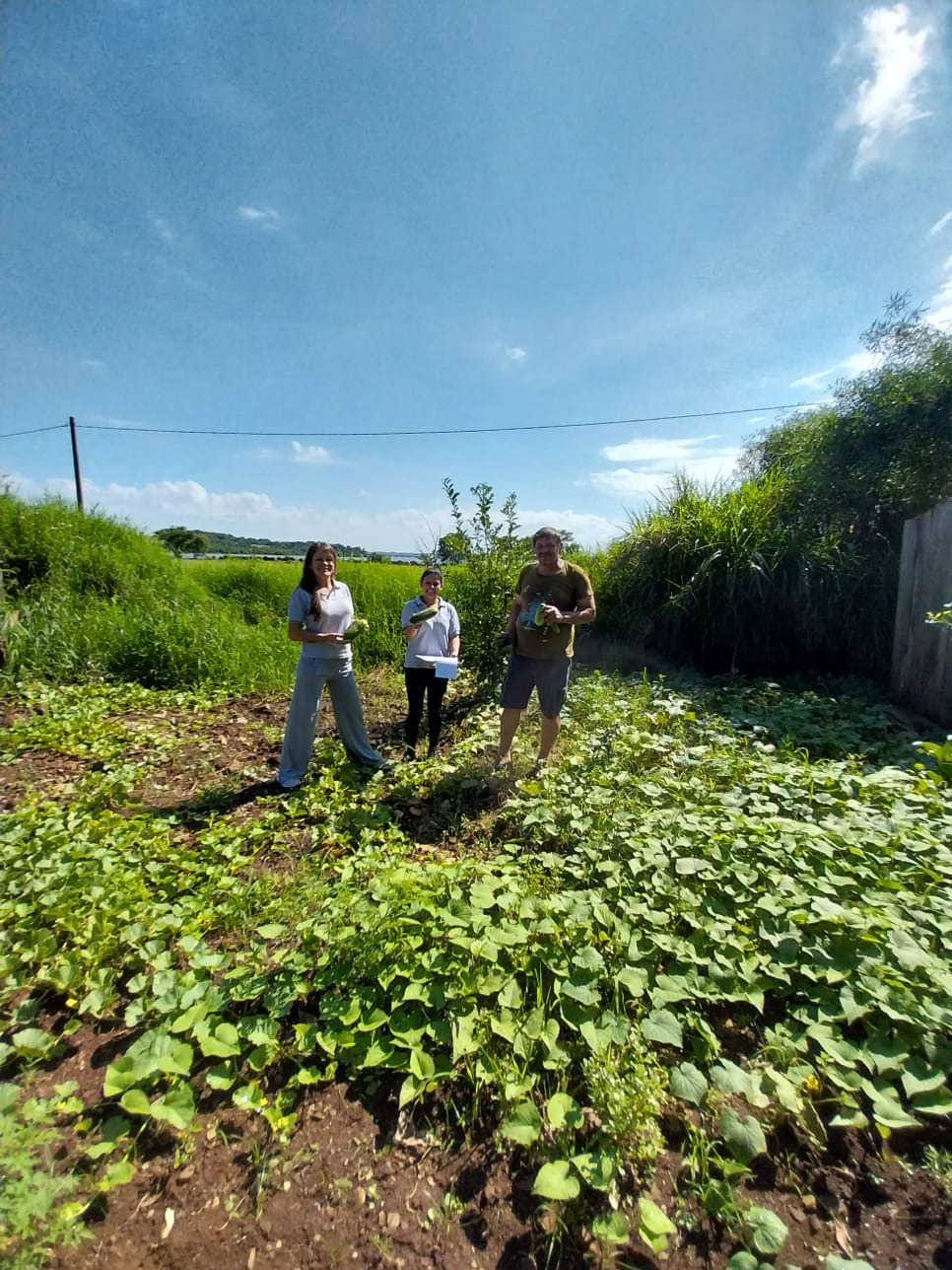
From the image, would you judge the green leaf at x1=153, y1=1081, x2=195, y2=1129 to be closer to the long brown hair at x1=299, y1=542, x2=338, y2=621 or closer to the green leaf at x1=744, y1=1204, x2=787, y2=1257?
the green leaf at x1=744, y1=1204, x2=787, y2=1257

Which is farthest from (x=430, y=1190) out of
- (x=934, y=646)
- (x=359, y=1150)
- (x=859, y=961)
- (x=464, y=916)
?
(x=934, y=646)

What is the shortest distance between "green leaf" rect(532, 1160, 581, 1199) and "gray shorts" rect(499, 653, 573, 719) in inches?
100

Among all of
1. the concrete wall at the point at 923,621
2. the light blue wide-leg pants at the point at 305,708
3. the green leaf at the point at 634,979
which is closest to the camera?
the green leaf at the point at 634,979

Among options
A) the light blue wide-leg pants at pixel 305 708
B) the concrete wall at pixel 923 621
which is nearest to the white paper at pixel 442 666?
the light blue wide-leg pants at pixel 305 708

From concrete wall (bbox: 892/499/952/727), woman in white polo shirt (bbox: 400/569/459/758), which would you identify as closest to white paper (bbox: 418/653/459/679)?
woman in white polo shirt (bbox: 400/569/459/758)

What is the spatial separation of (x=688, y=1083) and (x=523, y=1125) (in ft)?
1.52

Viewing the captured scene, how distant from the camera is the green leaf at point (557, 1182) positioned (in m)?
1.16

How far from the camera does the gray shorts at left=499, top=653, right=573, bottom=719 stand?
11.8 feet

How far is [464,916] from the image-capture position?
1936 millimetres

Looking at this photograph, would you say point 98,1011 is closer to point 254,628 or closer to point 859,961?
point 859,961

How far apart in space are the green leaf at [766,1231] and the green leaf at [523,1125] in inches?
19.4

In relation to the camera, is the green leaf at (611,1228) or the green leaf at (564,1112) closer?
the green leaf at (611,1228)

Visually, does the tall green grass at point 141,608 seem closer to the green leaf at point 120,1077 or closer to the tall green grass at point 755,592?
the tall green grass at point 755,592

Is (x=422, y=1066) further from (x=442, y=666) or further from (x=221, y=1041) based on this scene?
(x=442, y=666)
